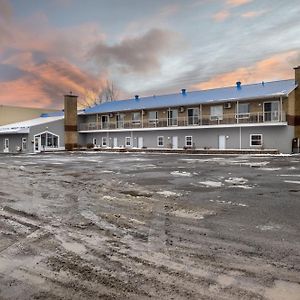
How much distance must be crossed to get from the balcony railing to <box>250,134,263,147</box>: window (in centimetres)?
149

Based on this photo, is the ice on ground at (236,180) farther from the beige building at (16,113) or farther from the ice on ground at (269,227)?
the beige building at (16,113)

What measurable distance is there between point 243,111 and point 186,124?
7.10 meters

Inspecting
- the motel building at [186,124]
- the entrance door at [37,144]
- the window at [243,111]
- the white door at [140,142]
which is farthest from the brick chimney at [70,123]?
the window at [243,111]

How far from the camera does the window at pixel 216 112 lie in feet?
135

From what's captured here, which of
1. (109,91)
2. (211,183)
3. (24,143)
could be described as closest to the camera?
(211,183)

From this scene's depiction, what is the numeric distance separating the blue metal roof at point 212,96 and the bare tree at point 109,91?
110 ft

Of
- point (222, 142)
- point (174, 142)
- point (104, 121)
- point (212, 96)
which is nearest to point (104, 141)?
point (104, 121)

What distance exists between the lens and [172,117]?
4553 cm

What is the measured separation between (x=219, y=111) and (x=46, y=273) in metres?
38.3

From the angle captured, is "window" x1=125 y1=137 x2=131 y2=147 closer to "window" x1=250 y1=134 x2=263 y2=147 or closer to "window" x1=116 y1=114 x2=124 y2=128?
"window" x1=116 y1=114 x2=124 y2=128

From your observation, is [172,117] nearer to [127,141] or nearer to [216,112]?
[216,112]

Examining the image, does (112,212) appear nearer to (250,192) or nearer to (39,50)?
(250,192)

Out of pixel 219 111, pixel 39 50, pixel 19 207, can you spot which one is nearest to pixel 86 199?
pixel 19 207

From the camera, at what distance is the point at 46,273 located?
477cm
